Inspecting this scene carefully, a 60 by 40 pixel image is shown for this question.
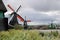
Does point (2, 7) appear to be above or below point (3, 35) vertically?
above

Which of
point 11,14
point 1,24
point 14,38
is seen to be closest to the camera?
point 14,38

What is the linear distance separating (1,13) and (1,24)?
2309mm

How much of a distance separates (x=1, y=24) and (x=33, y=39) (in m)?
22.5

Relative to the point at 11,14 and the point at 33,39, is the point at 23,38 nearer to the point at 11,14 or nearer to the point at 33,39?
the point at 33,39

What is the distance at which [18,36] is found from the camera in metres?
16.7

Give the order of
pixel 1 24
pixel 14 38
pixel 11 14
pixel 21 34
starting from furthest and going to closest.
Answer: pixel 11 14 → pixel 1 24 → pixel 21 34 → pixel 14 38

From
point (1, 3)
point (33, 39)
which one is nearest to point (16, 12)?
point (1, 3)

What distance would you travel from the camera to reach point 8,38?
16078mm

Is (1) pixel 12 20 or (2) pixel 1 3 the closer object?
(2) pixel 1 3

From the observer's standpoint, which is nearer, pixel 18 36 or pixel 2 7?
pixel 18 36

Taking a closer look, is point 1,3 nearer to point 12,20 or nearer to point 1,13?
point 1,13

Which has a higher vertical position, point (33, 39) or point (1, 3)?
point (1, 3)

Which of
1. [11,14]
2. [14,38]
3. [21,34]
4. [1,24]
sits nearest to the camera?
[14,38]

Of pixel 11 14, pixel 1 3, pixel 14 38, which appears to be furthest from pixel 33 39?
pixel 11 14
